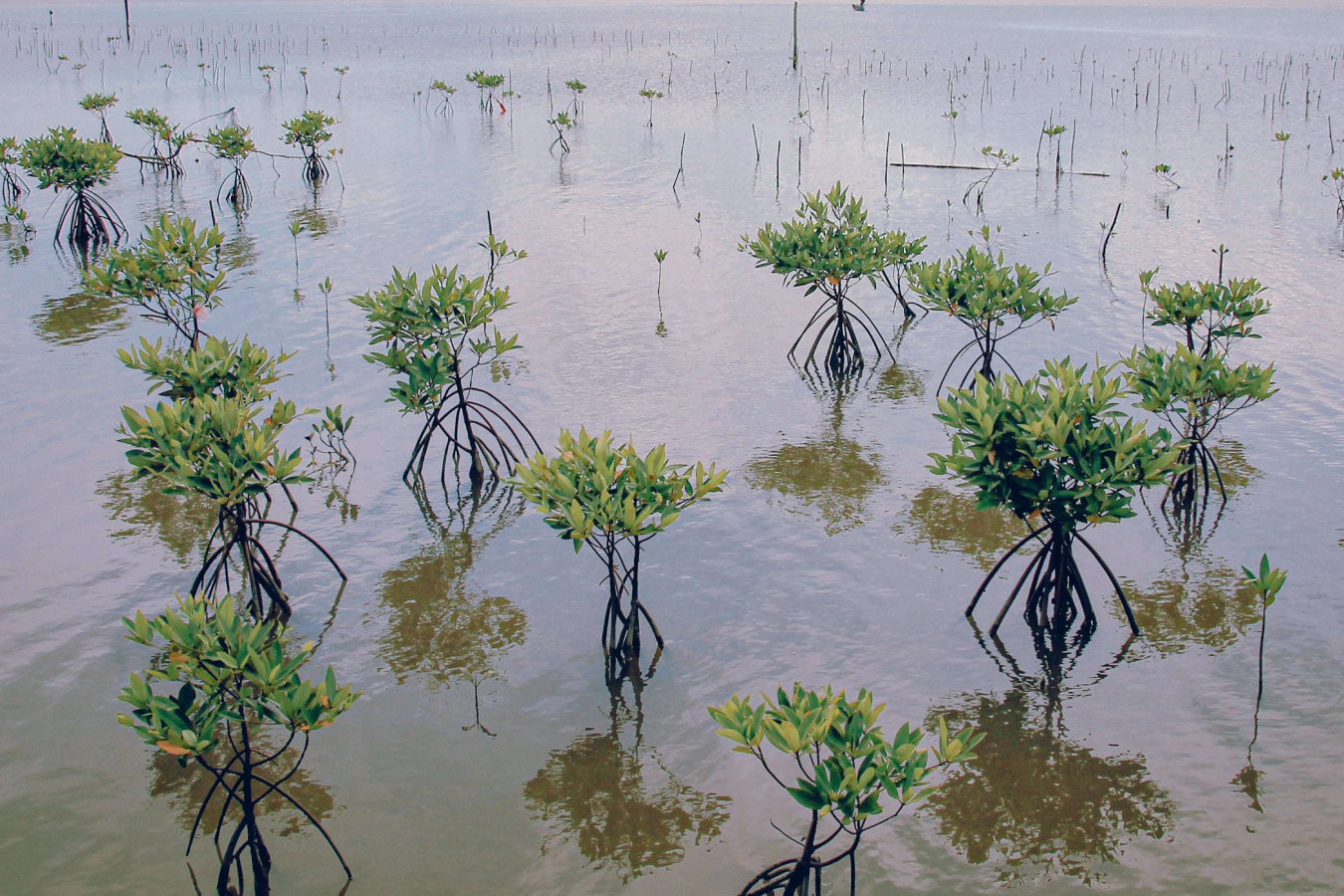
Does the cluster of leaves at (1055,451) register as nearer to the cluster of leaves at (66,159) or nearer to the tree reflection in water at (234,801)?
the tree reflection in water at (234,801)

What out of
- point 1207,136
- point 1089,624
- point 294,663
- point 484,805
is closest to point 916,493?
point 1089,624

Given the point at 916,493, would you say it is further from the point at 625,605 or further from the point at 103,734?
the point at 103,734

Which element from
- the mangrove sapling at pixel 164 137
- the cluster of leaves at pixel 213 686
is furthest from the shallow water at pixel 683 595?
the mangrove sapling at pixel 164 137

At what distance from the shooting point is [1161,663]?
6680 mm

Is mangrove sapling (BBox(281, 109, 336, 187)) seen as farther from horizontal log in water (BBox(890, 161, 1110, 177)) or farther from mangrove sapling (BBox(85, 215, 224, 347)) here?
horizontal log in water (BBox(890, 161, 1110, 177))

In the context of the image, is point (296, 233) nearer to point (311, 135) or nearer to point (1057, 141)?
Answer: point (311, 135)

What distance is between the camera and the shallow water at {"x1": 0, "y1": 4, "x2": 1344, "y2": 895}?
5.28 metres

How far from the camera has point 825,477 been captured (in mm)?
9516

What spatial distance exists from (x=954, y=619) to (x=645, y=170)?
58.9ft

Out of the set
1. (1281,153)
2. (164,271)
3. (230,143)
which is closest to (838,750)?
(164,271)

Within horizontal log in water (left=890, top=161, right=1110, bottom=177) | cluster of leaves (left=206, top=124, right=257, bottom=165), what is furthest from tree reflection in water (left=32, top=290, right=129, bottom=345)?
horizontal log in water (left=890, top=161, right=1110, bottom=177)

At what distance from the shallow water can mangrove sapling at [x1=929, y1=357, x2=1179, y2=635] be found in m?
1.02

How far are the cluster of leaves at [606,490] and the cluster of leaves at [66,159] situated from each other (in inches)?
529

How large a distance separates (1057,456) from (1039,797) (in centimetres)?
203
